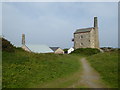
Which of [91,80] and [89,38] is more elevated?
[89,38]

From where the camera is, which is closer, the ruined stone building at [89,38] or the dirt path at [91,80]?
the dirt path at [91,80]

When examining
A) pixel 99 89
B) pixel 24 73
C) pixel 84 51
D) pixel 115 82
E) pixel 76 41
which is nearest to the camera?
pixel 99 89

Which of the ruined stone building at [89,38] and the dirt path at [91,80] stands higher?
the ruined stone building at [89,38]

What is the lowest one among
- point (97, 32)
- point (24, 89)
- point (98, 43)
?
point (24, 89)

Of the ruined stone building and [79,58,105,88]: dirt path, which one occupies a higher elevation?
the ruined stone building

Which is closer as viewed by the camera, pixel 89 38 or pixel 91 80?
pixel 91 80

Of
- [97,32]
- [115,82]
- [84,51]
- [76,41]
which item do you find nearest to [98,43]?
[97,32]

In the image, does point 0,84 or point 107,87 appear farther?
point 0,84

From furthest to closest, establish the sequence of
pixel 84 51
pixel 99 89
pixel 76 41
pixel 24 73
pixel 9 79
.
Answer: pixel 76 41
pixel 84 51
pixel 24 73
pixel 9 79
pixel 99 89

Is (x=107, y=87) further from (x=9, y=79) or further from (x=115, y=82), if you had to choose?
(x=9, y=79)

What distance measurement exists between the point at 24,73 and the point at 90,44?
38.3 metres

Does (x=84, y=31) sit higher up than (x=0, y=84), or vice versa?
(x=84, y=31)

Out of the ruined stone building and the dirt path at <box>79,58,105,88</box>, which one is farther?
the ruined stone building

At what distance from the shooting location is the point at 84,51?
38.8 m
